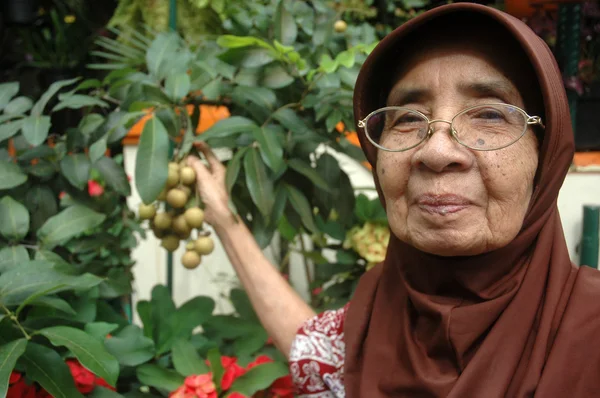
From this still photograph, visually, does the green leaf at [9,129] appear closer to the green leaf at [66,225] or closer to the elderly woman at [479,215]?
the green leaf at [66,225]

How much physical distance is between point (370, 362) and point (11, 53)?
2121 mm

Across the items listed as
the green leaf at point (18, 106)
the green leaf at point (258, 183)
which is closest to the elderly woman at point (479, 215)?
the green leaf at point (258, 183)

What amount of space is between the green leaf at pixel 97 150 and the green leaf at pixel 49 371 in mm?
396

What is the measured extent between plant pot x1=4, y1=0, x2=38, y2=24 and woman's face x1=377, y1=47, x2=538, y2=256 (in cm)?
175

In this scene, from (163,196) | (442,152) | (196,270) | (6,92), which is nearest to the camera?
(442,152)

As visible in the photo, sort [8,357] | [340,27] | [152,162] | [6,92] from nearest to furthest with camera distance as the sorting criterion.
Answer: [8,357] < [152,162] < [6,92] < [340,27]

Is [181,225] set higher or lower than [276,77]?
lower

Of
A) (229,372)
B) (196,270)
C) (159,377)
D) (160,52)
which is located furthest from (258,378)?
(196,270)

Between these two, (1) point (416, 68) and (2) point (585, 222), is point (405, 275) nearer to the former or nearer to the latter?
(1) point (416, 68)

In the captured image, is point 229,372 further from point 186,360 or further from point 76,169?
point 76,169

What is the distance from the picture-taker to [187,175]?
1.29 metres

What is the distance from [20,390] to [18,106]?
0.63 m

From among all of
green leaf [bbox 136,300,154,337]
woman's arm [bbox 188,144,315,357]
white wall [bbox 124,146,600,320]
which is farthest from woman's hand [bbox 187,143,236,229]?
white wall [bbox 124,146,600,320]

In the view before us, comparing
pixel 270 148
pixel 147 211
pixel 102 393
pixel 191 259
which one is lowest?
pixel 102 393
